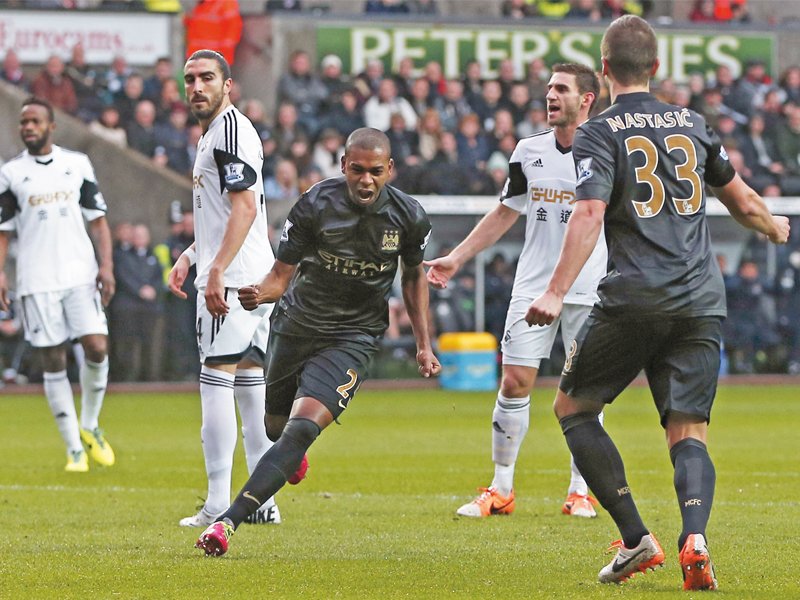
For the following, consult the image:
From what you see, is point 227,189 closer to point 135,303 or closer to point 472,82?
point 135,303

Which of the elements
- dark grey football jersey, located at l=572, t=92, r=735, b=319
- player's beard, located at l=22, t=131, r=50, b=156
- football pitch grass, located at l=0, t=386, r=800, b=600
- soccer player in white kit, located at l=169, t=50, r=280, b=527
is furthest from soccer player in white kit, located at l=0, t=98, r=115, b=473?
dark grey football jersey, located at l=572, t=92, r=735, b=319

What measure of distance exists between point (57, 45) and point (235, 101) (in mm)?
3233

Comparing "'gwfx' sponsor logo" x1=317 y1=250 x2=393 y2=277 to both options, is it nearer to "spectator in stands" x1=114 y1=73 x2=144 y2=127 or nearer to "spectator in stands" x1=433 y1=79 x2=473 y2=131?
"spectator in stands" x1=114 y1=73 x2=144 y2=127

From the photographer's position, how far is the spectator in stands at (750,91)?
87.2 feet

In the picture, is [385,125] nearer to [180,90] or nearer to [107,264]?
[180,90]

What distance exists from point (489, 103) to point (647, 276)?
62.9ft

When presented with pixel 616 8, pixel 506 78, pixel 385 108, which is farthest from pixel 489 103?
pixel 616 8

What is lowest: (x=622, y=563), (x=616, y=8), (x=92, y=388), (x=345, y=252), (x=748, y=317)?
(x=748, y=317)

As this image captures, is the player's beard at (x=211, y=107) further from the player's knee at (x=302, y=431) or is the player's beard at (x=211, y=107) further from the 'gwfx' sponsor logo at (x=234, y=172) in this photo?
the player's knee at (x=302, y=431)

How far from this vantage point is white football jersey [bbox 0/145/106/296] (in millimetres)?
11727

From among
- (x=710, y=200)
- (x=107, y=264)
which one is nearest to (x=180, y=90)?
(x=710, y=200)

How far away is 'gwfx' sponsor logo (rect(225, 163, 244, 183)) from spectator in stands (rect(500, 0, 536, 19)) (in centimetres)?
1972

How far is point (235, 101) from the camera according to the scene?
2356cm

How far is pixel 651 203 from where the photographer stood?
20.9 ft
